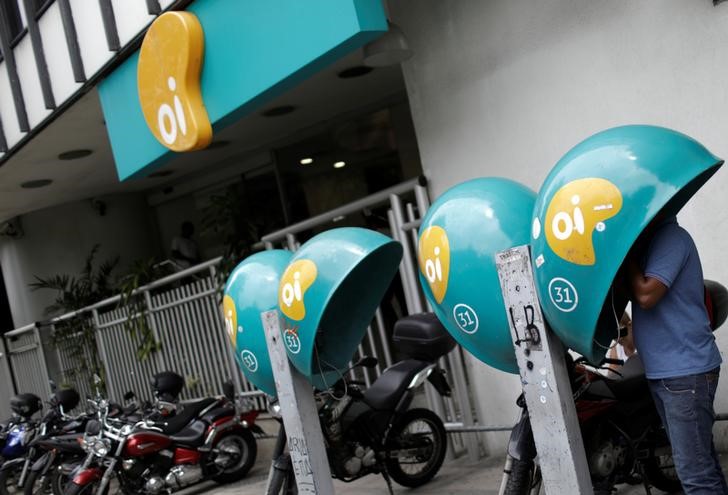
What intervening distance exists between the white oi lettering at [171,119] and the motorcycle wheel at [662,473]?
4859 mm

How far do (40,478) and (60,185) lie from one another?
5.97 meters

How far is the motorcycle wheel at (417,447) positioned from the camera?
6090 mm

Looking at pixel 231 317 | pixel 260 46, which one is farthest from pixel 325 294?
pixel 260 46

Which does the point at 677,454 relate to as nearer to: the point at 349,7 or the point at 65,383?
the point at 349,7

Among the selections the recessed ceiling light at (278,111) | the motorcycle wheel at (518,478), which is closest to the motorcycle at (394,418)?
the motorcycle wheel at (518,478)

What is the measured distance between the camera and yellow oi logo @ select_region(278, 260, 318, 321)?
4.19m

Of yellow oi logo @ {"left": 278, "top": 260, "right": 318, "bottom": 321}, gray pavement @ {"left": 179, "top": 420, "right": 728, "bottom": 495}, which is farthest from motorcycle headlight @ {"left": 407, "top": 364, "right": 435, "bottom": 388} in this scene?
yellow oi logo @ {"left": 278, "top": 260, "right": 318, "bottom": 321}

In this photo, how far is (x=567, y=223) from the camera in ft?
9.60

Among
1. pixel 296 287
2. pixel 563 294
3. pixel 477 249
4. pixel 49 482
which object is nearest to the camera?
pixel 563 294

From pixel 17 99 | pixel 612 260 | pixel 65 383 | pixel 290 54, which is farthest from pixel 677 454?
pixel 65 383

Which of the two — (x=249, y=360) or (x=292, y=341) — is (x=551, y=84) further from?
(x=249, y=360)

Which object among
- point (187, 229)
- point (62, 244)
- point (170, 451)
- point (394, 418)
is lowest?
point (170, 451)

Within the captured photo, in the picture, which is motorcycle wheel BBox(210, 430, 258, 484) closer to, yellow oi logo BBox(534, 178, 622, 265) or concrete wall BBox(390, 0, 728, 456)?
concrete wall BBox(390, 0, 728, 456)

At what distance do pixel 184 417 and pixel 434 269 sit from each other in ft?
16.1
